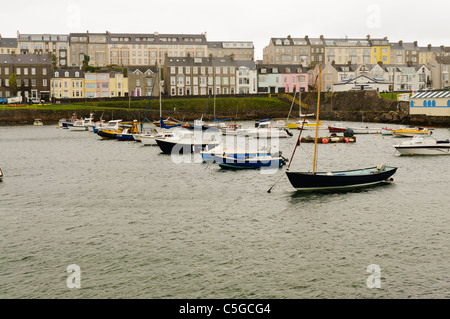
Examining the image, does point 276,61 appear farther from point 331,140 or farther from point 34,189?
point 34,189

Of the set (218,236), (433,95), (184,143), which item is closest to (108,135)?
(184,143)

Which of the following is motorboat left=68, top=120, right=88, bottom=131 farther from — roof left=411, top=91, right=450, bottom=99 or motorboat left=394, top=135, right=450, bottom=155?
motorboat left=394, top=135, right=450, bottom=155

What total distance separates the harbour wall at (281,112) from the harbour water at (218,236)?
61.5 meters

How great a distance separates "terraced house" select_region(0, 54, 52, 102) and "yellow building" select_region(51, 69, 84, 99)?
78.9 inches

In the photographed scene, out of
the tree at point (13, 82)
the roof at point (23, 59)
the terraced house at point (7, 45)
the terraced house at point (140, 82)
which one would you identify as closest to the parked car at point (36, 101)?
the tree at point (13, 82)

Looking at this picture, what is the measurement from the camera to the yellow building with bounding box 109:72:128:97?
12769 cm

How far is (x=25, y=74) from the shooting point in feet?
404

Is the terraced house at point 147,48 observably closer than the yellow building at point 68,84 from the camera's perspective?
No

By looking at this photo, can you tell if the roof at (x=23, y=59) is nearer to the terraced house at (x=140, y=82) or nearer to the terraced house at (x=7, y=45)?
the terraced house at (x=140, y=82)

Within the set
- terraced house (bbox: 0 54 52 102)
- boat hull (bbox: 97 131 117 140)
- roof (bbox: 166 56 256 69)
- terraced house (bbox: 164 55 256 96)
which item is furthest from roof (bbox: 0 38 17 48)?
boat hull (bbox: 97 131 117 140)

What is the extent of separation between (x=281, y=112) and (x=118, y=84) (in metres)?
41.1

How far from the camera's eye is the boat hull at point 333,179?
30922 mm

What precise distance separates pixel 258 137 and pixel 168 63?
202 ft

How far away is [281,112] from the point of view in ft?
379
